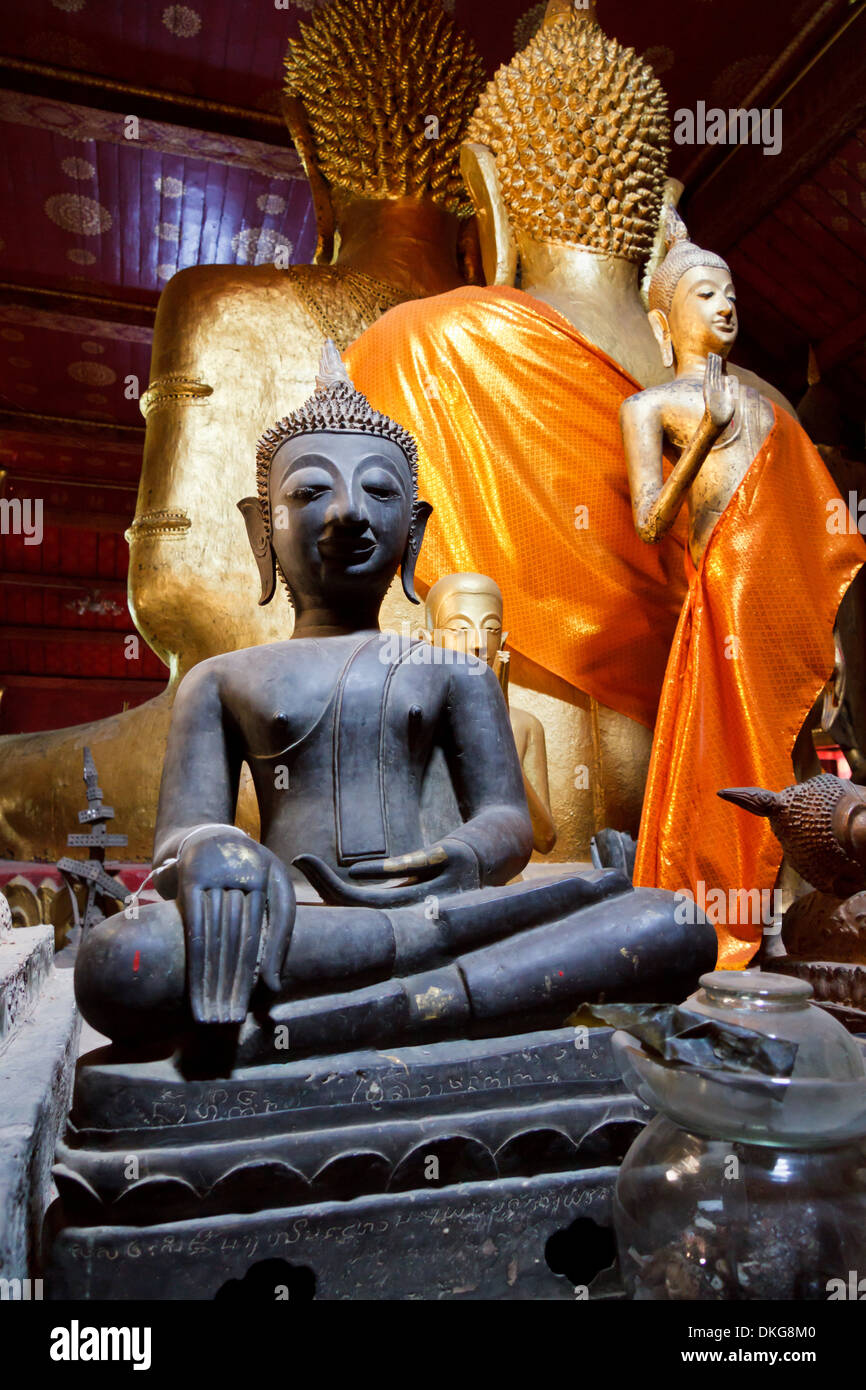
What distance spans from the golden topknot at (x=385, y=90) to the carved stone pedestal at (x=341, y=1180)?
141 inches

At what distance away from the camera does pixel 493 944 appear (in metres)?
1.29

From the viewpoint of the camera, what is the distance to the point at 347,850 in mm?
1467

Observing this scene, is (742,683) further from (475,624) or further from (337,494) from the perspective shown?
(337,494)

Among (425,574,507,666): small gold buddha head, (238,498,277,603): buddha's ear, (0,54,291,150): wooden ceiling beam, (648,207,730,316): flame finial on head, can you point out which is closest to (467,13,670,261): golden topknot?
(648,207,730,316): flame finial on head

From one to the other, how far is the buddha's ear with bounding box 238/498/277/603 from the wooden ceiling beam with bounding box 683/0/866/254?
112 inches

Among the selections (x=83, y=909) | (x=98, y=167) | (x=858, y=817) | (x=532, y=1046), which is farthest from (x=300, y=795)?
(x=98, y=167)

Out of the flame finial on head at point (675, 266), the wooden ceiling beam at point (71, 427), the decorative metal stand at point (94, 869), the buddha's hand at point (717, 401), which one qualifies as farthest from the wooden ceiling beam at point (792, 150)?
the decorative metal stand at point (94, 869)

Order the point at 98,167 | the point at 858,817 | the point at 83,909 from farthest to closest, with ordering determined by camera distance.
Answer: the point at 98,167, the point at 83,909, the point at 858,817

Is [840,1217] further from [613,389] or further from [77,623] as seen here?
[77,623]

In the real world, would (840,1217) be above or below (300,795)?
below

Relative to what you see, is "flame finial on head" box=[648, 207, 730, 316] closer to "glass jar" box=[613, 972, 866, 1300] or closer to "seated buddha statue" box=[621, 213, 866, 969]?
"seated buddha statue" box=[621, 213, 866, 969]

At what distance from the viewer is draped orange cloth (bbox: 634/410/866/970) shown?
8.04 feet

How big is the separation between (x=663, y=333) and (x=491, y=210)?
2.73ft

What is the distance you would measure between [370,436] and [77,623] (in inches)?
188
